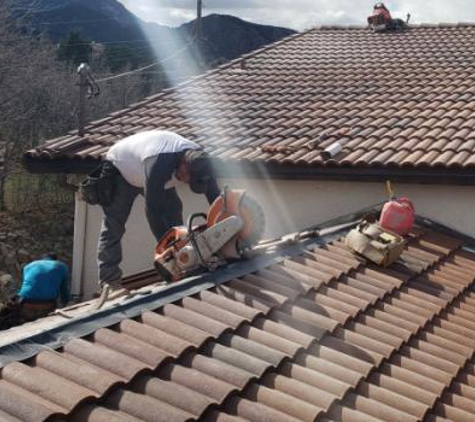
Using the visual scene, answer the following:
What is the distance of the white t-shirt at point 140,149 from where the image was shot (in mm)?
5748

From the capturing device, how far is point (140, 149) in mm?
5906

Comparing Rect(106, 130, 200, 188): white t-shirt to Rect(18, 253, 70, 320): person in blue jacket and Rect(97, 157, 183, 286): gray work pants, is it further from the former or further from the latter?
Rect(18, 253, 70, 320): person in blue jacket

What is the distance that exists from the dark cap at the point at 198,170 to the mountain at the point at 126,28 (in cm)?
1872

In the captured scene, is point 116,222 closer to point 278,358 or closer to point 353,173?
point 353,173

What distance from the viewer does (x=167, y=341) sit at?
12.2ft

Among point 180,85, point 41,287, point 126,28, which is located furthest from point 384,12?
point 126,28

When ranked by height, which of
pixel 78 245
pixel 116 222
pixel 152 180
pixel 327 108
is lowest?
pixel 78 245

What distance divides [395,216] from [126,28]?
43933mm

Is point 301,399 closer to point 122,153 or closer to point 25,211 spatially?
point 122,153

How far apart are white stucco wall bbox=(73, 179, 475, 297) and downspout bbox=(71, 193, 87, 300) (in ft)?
0.04

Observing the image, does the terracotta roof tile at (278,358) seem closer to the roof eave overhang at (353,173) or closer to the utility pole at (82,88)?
the roof eave overhang at (353,173)

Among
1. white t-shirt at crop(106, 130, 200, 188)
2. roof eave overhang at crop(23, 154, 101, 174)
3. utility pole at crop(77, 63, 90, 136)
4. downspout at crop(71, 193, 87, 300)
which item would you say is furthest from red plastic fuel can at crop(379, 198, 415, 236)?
utility pole at crop(77, 63, 90, 136)

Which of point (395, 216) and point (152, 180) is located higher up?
point (152, 180)

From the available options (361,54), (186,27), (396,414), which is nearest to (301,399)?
(396,414)
